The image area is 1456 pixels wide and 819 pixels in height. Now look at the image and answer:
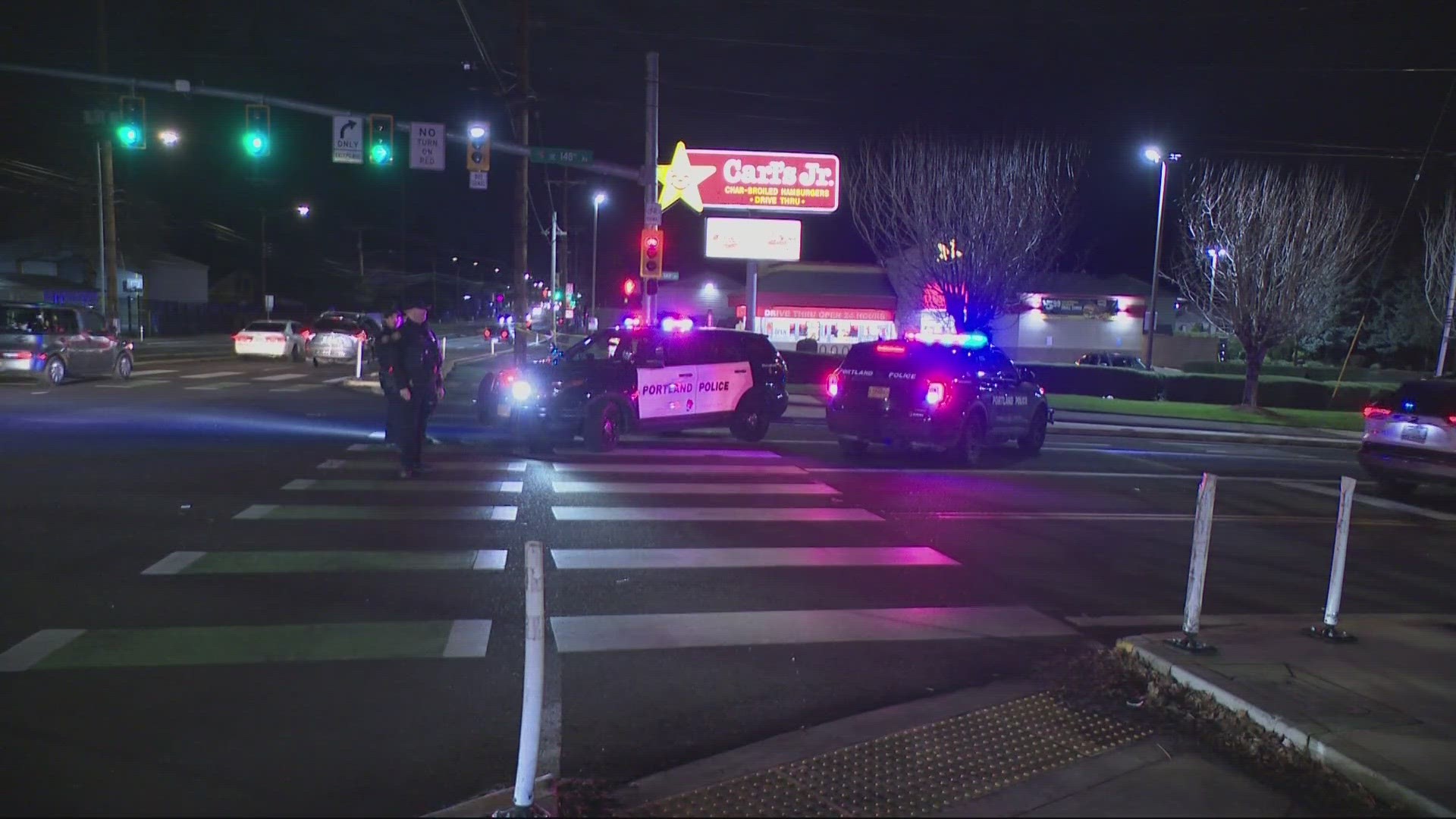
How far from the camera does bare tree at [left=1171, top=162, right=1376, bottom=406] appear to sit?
28578 millimetres

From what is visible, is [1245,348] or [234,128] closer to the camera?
[1245,348]

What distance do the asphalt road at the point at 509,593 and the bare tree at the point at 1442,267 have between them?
1644 cm

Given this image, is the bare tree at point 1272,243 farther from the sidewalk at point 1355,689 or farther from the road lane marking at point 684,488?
the sidewalk at point 1355,689

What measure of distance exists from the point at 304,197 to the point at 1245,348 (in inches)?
3233

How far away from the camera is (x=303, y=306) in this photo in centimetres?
8019

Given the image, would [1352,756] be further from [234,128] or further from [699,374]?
[234,128]

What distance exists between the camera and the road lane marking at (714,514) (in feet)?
34.1

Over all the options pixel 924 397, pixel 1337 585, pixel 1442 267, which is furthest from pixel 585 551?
pixel 1442 267

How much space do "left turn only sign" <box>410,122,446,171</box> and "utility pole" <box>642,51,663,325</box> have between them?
410 centimetres

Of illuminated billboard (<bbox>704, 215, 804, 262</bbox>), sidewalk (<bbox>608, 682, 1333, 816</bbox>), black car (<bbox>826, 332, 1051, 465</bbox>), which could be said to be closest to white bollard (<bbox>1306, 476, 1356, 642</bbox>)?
sidewalk (<bbox>608, 682, 1333, 816</bbox>)

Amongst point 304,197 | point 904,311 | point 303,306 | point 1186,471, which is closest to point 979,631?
point 1186,471

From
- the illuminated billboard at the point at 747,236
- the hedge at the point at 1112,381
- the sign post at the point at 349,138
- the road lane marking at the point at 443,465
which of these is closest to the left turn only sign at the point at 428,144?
the sign post at the point at 349,138

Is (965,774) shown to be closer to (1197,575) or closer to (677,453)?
(1197,575)

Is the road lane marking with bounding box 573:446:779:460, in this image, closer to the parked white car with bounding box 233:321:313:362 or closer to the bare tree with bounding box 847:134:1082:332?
the bare tree with bounding box 847:134:1082:332
